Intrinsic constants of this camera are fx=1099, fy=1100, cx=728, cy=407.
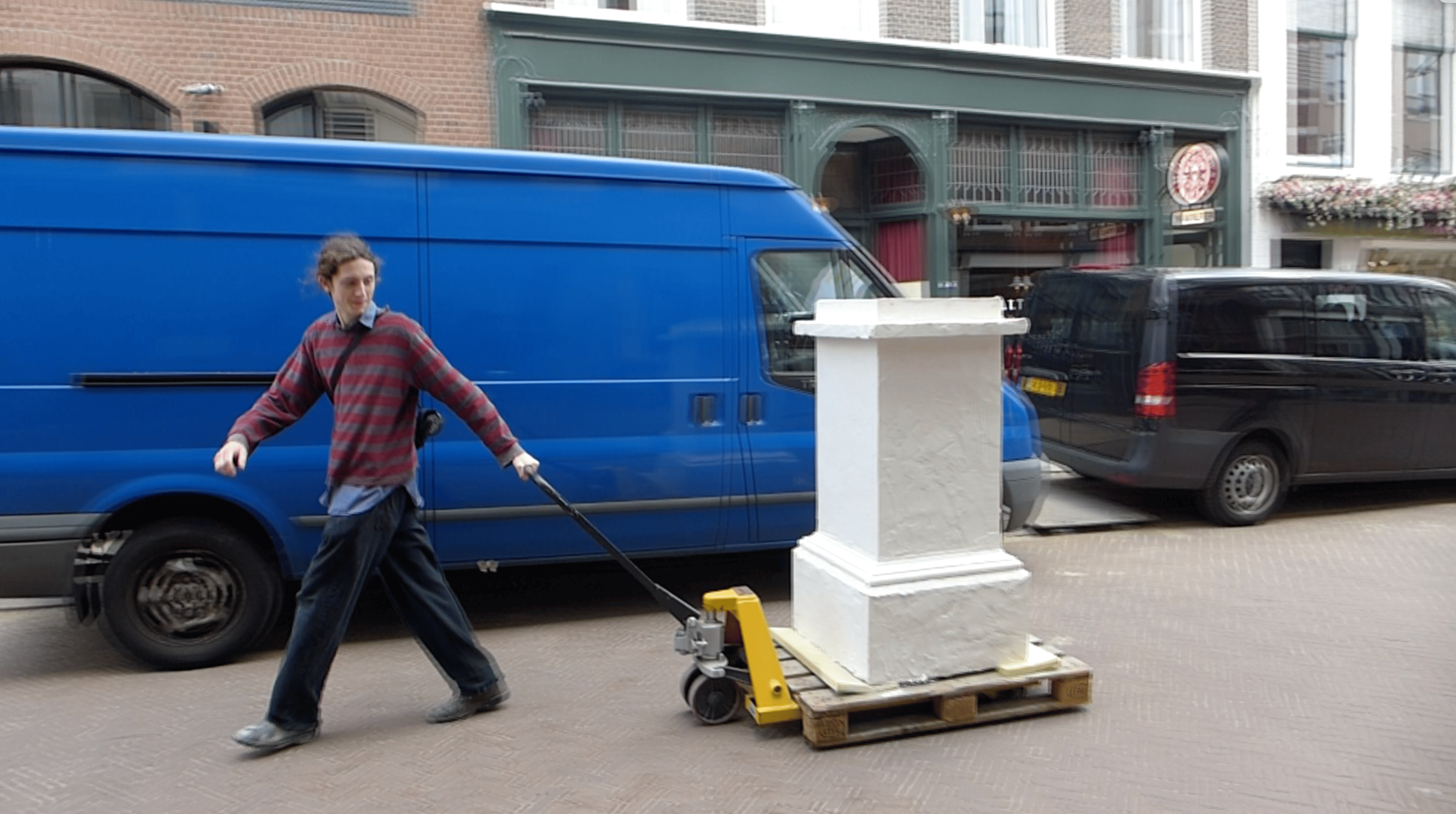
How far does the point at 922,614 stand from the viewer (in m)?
4.13

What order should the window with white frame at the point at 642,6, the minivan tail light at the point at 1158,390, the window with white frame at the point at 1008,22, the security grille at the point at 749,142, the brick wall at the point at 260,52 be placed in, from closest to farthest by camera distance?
the minivan tail light at the point at 1158,390, the brick wall at the point at 260,52, the window with white frame at the point at 642,6, the security grille at the point at 749,142, the window with white frame at the point at 1008,22

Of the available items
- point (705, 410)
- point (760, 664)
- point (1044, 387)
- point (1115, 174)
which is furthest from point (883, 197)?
point (760, 664)

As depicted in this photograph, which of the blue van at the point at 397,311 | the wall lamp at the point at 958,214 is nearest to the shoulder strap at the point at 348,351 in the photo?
the blue van at the point at 397,311

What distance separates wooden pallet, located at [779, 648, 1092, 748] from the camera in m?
3.94

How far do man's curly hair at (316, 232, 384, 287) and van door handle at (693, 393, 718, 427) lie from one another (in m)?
2.13

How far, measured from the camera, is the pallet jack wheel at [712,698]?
424 cm

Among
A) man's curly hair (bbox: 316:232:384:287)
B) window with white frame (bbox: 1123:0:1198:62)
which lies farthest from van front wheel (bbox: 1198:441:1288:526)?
window with white frame (bbox: 1123:0:1198:62)

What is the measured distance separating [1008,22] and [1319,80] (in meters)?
5.76

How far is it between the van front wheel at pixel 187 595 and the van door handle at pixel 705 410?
2222mm

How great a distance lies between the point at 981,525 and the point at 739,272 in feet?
7.16

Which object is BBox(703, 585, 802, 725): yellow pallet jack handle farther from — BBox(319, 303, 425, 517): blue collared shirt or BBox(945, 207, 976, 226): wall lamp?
BBox(945, 207, 976, 226): wall lamp

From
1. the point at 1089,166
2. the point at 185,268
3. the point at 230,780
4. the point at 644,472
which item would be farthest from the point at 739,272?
the point at 1089,166

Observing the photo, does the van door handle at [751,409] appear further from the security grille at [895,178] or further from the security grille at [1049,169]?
the security grille at [1049,169]

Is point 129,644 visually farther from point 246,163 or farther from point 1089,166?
point 1089,166
